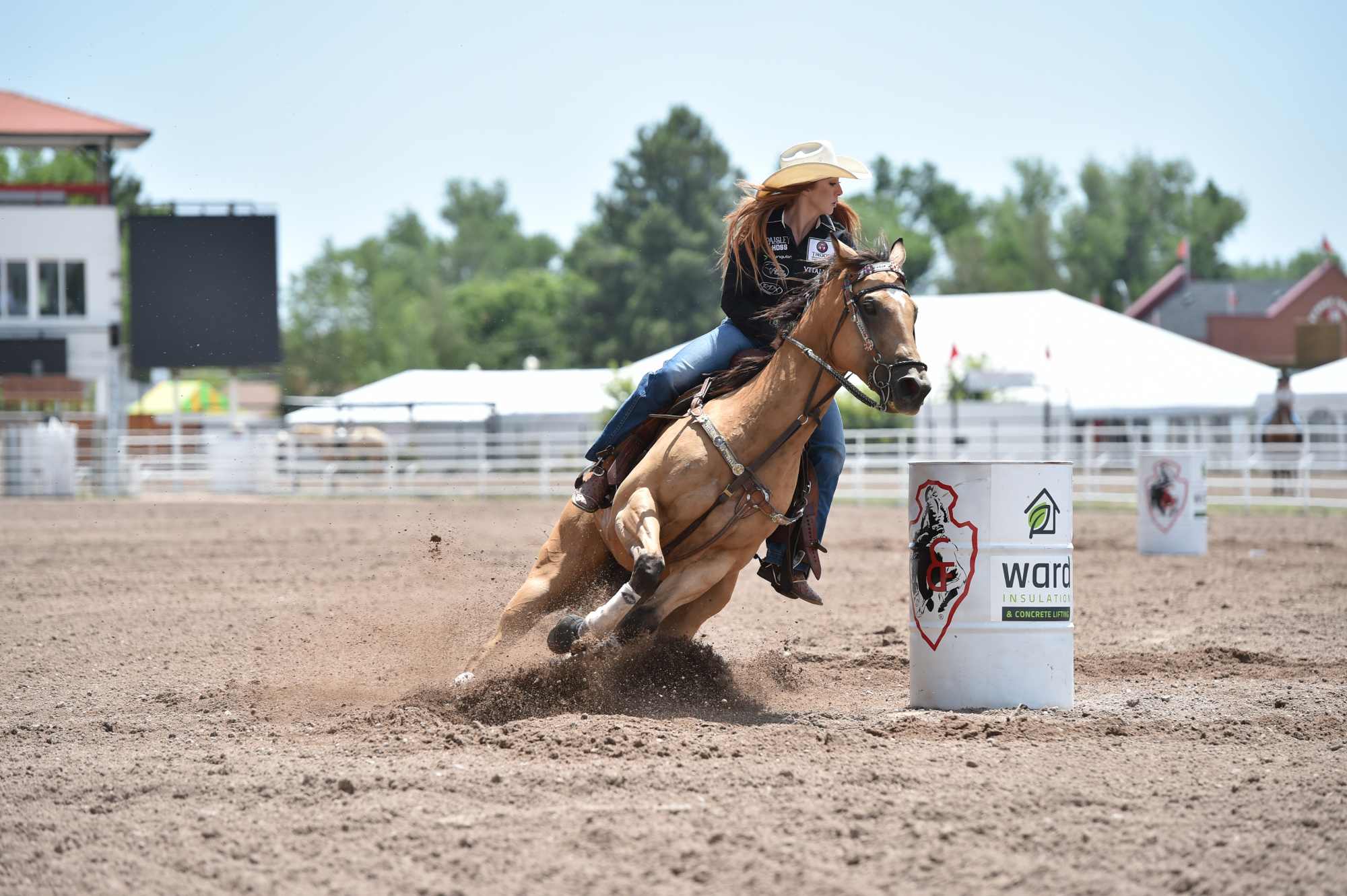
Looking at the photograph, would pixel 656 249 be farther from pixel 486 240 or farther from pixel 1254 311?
pixel 486 240

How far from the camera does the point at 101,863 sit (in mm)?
3383

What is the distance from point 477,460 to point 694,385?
74.1 feet

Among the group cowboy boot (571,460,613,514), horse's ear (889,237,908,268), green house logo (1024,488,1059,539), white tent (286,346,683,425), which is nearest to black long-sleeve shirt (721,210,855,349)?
horse's ear (889,237,908,268)

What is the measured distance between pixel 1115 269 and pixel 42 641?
229 feet

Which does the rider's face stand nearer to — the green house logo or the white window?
the green house logo

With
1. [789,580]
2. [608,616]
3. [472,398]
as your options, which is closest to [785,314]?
[789,580]

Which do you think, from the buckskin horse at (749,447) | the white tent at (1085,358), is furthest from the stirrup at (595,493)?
the white tent at (1085,358)

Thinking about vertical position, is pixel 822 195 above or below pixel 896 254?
above

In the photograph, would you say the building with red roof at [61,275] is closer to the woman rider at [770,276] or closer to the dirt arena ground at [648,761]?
the dirt arena ground at [648,761]

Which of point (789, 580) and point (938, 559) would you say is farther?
point (789, 580)

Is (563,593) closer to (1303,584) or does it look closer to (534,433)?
(1303,584)

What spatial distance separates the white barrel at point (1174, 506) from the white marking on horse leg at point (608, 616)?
421 inches

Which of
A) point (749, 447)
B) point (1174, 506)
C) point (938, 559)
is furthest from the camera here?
point (1174, 506)

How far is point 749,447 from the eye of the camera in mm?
5164
